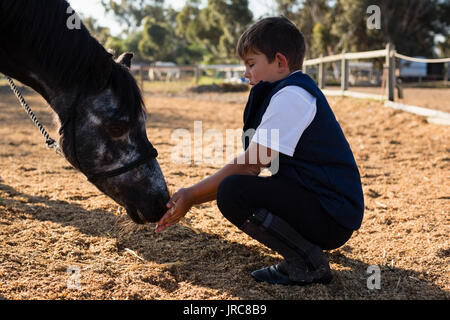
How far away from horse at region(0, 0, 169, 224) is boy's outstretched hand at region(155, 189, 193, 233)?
0.06 metres

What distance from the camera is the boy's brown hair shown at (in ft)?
6.65

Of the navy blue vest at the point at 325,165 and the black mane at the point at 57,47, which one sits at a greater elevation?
the black mane at the point at 57,47

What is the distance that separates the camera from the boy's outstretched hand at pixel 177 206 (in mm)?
1925

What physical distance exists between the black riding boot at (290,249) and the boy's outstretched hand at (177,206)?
287 mm

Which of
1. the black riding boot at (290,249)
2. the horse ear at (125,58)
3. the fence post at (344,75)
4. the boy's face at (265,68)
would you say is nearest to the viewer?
the black riding boot at (290,249)

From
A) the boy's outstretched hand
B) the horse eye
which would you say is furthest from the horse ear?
the boy's outstretched hand

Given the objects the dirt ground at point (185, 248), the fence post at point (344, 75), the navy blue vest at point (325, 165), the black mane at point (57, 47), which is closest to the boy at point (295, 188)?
the navy blue vest at point (325, 165)

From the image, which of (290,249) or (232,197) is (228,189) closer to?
(232,197)

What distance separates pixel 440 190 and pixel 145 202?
2868mm

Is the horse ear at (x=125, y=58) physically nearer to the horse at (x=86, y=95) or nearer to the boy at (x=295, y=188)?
the horse at (x=86, y=95)

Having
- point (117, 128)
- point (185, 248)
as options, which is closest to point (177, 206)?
point (117, 128)

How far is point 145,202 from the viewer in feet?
6.68

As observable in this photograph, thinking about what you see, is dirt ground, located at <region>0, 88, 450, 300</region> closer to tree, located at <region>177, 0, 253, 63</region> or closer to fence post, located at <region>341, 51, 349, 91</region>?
fence post, located at <region>341, 51, 349, 91</region>

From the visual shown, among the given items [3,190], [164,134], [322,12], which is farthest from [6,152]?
[322,12]
